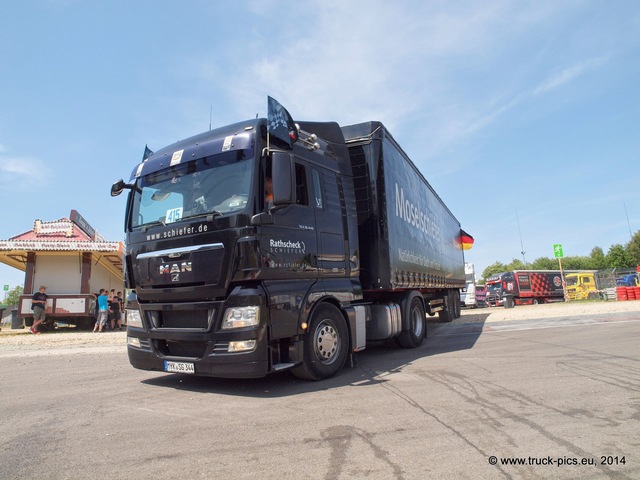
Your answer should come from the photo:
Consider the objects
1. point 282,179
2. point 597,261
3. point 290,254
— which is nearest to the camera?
point 282,179

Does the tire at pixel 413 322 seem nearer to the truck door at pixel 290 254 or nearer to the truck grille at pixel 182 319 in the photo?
the truck door at pixel 290 254

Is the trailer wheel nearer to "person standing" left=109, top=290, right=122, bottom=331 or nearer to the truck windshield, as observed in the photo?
the truck windshield

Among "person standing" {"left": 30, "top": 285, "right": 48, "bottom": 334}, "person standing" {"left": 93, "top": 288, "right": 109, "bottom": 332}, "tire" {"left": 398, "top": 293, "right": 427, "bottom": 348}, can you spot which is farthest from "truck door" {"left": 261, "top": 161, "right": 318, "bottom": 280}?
"person standing" {"left": 30, "top": 285, "right": 48, "bottom": 334}

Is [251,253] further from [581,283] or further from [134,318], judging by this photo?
[581,283]

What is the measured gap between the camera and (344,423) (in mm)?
3873

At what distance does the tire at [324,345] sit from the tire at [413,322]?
9.46 ft

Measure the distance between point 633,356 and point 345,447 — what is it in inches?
243

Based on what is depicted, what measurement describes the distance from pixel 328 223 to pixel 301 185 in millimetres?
768

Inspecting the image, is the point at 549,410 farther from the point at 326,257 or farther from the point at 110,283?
→ the point at 110,283

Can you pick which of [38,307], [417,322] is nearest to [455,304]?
[417,322]

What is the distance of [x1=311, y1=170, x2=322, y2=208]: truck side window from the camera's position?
598 centimetres

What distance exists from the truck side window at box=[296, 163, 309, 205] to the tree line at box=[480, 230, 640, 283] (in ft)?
234

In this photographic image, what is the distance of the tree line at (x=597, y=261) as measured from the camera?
64188mm

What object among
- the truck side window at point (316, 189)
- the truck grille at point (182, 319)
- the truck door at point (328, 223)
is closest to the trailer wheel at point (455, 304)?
the truck door at point (328, 223)
